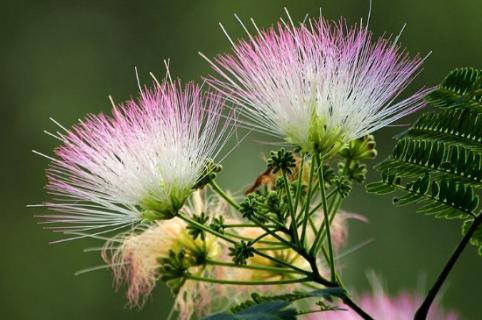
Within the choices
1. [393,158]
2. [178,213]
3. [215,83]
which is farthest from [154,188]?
[393,158]

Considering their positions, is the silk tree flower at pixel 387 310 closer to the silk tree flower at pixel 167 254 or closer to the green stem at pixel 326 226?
the silk tree flower at pixel 167 254

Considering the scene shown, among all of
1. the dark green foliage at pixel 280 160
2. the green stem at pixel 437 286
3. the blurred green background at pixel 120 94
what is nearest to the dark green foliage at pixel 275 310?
the green stem at pixel 437 286

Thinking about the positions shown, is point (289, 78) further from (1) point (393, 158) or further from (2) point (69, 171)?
(2) point (69, 171)

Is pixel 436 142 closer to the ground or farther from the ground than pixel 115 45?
closer to the ground

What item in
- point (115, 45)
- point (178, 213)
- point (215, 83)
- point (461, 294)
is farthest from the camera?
point (115, 45)

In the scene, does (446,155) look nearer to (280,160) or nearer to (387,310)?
(280,160)

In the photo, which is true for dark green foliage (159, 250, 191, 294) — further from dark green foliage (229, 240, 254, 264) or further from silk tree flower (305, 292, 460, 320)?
silk tree flower (305, 292, 460, 320)
